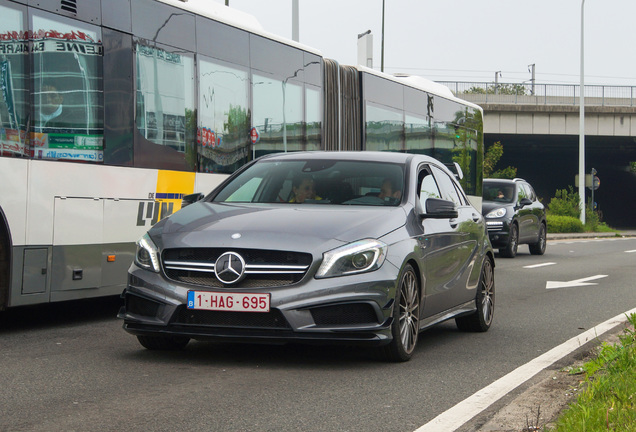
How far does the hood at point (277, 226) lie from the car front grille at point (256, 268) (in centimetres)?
5

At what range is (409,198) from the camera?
321 inches

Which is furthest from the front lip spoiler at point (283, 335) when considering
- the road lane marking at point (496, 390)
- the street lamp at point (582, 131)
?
the street lamp at point (582, 131)

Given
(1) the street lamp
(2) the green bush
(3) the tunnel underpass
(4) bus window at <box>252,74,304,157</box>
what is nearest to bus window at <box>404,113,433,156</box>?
(4) bus window at <box>252,74,304,157</box>

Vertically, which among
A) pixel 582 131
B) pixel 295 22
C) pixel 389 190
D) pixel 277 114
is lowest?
pixel 389 190

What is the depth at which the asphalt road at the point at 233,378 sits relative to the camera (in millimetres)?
5371

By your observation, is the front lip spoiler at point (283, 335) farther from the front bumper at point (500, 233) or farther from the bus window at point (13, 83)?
the front bumper at point (500, 233)

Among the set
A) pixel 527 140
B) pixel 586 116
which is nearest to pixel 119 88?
pixel 586 116

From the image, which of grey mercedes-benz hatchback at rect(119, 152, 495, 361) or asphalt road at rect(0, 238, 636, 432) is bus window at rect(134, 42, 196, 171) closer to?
asphalt road at rect(0, 238, 636, 432)

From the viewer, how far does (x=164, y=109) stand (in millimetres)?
10750

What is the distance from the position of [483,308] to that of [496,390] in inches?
133

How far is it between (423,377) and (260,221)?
1532 mm

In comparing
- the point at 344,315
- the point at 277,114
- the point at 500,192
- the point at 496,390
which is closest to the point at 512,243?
the point at 500,192

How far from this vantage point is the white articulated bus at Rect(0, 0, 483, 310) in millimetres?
8703

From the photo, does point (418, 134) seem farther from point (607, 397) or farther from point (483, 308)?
point (607, 397)
